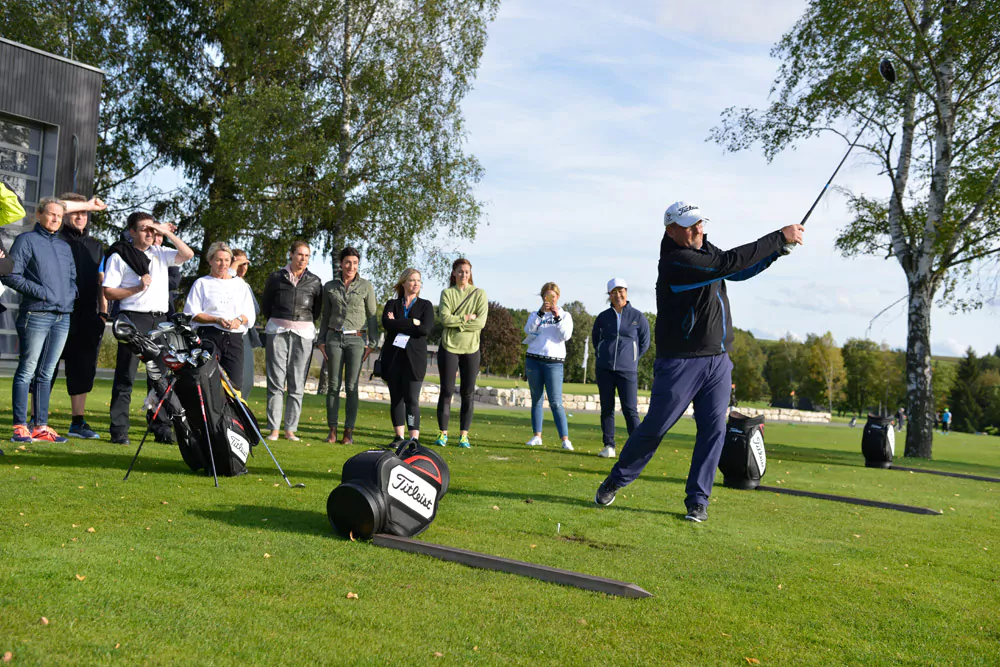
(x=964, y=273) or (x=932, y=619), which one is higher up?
(x=964, y=273)

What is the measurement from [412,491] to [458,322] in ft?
16.7

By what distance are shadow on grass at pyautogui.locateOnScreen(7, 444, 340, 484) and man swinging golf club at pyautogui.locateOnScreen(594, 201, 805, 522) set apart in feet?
8.49

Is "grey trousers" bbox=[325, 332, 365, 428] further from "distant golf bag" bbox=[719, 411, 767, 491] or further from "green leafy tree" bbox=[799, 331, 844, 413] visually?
"green leafy tree" bbox=[799, 331, 844, 413]

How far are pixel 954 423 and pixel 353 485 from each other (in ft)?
276

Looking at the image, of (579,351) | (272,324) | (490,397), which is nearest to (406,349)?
(272,324)

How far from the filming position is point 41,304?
7.30 m

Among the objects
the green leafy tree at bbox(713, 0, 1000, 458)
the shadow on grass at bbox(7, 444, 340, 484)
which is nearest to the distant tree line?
the green leafy tree at bbox(713, 0, 1000, 458)

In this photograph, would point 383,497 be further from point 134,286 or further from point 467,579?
point 134,286

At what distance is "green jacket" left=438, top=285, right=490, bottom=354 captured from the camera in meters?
9.64

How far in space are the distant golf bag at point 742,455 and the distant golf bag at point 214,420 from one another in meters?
4.15

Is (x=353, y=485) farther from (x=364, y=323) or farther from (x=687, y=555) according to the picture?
(x=364, y=323)

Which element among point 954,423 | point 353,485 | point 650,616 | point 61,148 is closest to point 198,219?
point 61,148

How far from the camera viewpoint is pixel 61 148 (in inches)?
670

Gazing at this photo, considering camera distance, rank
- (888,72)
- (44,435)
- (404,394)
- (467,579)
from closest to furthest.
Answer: (467,579) < (44,435) < (888,72) < (404,394)
